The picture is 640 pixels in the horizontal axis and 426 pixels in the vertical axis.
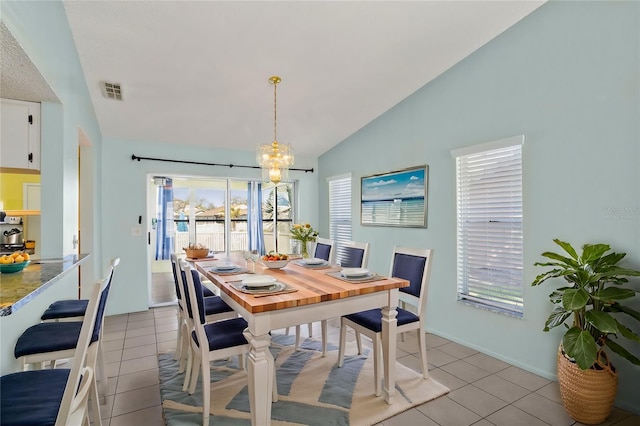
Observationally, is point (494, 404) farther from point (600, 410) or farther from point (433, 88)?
point (433, 88)

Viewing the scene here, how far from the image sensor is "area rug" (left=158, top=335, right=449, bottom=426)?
2209 millimetres

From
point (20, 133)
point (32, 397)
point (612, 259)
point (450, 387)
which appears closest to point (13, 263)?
point (32, 397)

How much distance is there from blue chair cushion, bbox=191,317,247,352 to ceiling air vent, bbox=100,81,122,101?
2.63 m

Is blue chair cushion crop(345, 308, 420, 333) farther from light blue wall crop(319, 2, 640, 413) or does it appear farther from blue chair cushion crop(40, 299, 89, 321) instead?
blue chair cushion crop(40, 299, 89, 321)

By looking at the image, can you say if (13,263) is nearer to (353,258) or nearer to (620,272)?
(353,258)

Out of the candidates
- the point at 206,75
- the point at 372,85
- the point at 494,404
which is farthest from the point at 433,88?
the point at 494,404

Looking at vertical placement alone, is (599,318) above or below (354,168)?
below

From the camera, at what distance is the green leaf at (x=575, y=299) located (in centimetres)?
203

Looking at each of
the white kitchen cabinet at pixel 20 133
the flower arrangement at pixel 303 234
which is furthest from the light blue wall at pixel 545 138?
the white kitchen cabinet at pixel 20 133

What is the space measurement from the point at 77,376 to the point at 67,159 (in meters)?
1.89

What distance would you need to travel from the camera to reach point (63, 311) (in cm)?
221

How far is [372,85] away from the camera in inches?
147

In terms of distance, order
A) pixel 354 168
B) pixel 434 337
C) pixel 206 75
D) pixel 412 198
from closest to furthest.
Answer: pixel 206 75 < pixel 434 337 < pixel 412 198 < pixel 354 168

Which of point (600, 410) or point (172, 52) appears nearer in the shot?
point (600, 410)
